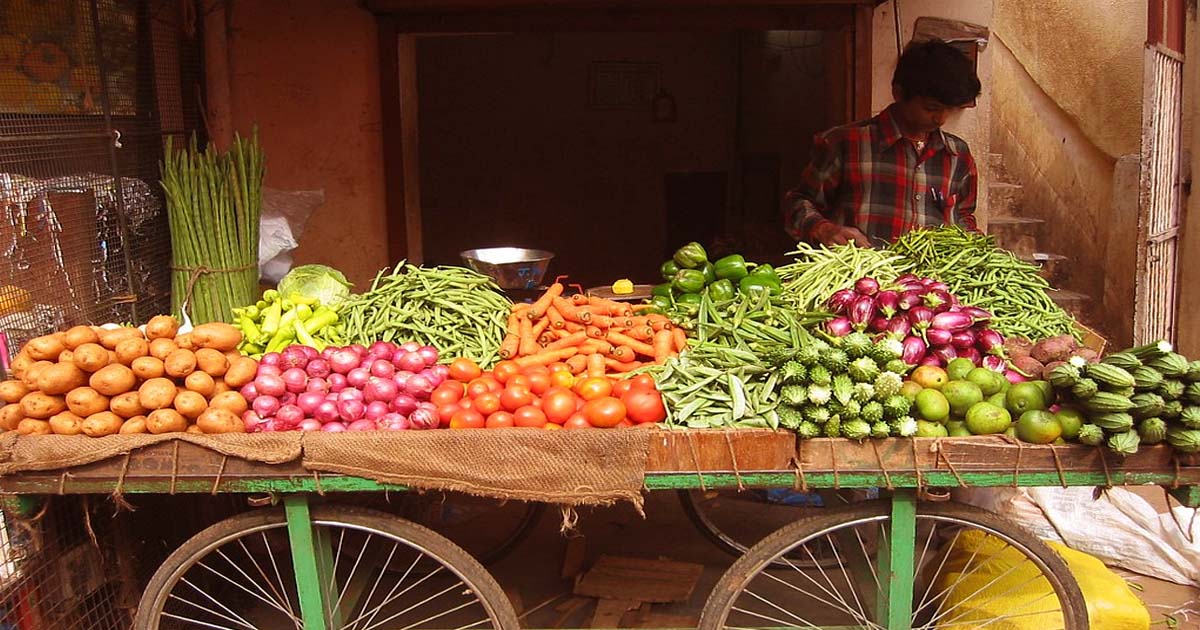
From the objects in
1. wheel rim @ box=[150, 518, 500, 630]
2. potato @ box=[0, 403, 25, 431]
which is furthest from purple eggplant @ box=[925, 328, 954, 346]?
potato @ box=[0, 403, 25, 431]

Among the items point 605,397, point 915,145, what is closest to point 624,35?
point 915,145

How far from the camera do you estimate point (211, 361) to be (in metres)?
3.39

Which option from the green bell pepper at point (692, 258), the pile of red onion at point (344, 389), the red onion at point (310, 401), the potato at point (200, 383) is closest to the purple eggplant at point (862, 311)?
the green bell pepper at point (692, 258)

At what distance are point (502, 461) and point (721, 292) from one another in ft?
4.39

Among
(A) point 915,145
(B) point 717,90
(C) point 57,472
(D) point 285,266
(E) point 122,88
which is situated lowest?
(C) point 57,472

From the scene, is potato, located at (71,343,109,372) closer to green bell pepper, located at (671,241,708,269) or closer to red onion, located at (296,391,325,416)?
red onion, located at (296,391,325,416)

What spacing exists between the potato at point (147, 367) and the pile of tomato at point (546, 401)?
940mm

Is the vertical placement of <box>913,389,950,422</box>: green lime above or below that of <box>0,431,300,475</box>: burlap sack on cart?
above

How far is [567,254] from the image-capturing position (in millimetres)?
10305

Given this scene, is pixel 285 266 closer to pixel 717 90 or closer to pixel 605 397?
pixel 605 397

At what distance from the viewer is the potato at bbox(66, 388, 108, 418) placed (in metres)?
3.23

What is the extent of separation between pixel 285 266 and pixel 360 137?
1127 mm

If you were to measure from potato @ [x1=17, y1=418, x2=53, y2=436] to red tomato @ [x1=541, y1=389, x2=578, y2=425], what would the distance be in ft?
5.48

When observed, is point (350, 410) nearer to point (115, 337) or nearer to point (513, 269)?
point (115, 337)
